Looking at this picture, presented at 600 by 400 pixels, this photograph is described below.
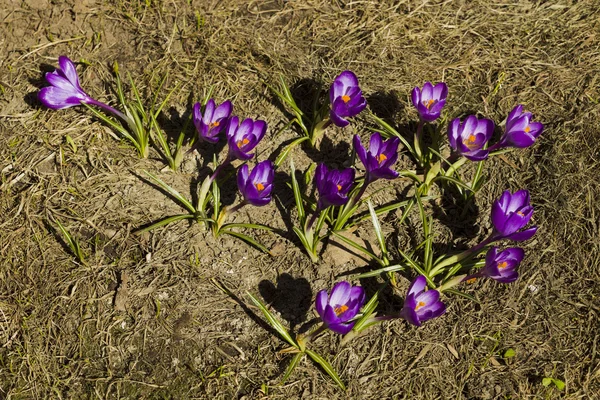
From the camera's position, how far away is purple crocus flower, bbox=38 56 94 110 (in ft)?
8.73

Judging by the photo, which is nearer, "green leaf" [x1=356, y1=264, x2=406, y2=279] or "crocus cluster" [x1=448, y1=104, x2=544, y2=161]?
"green leaf" [x1=356, y1=264, x2=406, y2=279]

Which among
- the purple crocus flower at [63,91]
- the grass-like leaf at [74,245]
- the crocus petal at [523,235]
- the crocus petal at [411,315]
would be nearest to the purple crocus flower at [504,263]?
the crocus petal at [523,235]

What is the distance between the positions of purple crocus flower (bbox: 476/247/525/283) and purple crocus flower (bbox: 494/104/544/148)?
0.49 metres

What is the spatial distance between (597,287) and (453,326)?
23.7 inches

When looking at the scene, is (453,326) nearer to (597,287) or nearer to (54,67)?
(597,287)

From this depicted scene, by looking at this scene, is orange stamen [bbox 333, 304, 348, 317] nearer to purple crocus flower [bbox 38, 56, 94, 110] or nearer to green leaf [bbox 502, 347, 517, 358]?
green leaf [bbox 502, 347, 517, 358]

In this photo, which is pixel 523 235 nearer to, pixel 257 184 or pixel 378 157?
pixel 378 157

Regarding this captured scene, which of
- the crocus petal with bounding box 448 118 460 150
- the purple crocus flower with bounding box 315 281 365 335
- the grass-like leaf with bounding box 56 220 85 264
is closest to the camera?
the purple crocus flower with bounding box 315 281 365 335

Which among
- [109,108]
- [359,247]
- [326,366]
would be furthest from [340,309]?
[109,108]

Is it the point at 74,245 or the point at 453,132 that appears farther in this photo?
the point at 453,132

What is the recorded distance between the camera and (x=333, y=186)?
7.52 feet

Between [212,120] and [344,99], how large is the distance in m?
0.53

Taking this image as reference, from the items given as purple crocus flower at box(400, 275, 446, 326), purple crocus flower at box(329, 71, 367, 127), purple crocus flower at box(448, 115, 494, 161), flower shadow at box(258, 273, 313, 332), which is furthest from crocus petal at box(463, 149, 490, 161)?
flower shadow at box(258, 273, 313, 332)

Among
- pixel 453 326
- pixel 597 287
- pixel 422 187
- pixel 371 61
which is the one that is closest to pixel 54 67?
pixel 371 61
